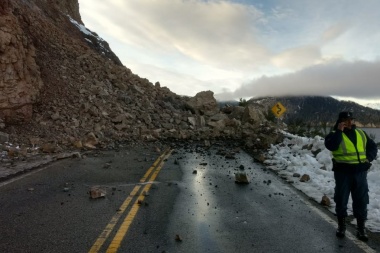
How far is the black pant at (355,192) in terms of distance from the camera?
6.02m

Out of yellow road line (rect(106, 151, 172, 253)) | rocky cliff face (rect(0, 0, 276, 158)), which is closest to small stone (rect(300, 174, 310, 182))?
yellow road line (rect(106, 151, 172, 253))

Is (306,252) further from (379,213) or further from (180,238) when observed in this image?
(379,213)

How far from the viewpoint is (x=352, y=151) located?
596cm

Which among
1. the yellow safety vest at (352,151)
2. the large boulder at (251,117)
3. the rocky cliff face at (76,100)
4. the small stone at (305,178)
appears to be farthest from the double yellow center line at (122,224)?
the large boulder at (251,117)

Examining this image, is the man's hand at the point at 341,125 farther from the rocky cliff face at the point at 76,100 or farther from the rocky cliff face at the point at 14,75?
the rocky cliff face at the point at 14,75

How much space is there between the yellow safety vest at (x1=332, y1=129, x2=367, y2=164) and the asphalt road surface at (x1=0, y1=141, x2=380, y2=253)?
1.25m

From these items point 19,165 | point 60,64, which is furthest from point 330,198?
point 60,64

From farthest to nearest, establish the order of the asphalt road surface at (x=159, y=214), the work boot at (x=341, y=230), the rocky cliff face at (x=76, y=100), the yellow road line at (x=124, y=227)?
the rocky cliff face at (x=76, y=100)
the work boot at (x=341, y=230)
the asphalt road surface at (x=159, y=214)
the yellow road line at (x=124, y=227)

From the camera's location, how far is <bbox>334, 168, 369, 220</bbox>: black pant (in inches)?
237

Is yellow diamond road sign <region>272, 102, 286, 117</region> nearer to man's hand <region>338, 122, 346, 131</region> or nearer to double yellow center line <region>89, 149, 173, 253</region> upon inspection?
double yellow center line <region>89, 149, 173, 253</region>

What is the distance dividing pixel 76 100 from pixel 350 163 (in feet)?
62.8

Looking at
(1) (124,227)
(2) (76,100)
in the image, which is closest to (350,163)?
(1) (124,227)

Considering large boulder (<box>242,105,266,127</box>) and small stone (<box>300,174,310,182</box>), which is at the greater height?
large boulder (<box>242,105,266,127</box>)

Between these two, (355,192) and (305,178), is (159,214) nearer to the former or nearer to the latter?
(355,192)
